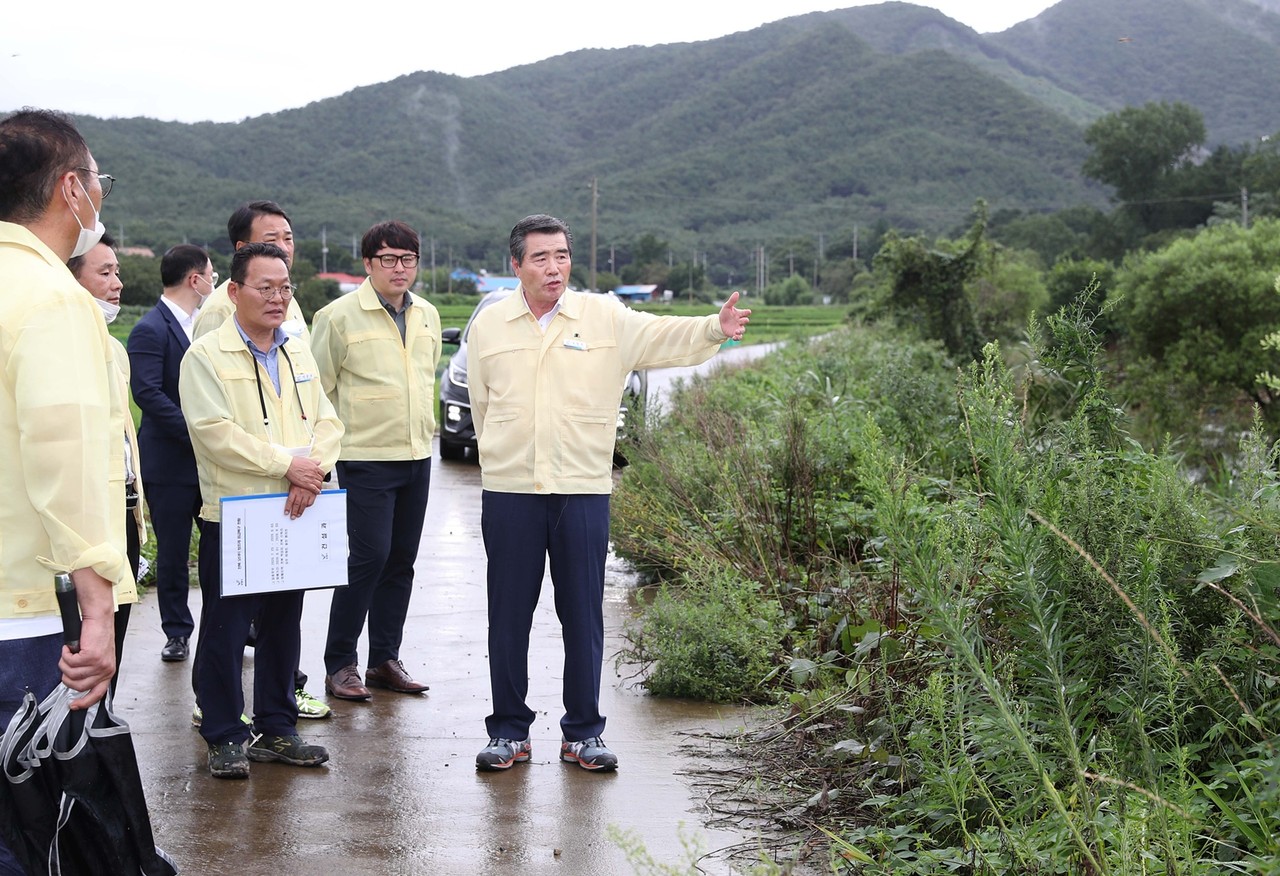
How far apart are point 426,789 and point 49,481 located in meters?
2.40

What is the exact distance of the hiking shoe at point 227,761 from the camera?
16.5 ft


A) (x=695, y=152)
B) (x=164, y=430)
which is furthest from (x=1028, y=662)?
(x=695, y=152)

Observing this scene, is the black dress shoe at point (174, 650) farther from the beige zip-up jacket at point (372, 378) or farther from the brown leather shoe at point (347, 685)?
the beige zip-up jacket at point (372, 378)

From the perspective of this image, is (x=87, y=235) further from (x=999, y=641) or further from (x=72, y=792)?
(x=999, y=641)

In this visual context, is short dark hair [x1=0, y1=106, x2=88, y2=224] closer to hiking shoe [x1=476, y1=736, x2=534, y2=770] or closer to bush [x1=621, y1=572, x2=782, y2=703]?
hiking shoe [x1=476, y1=736, x2=534, y2=770]

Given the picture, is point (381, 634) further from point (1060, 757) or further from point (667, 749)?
point (1060, 757)

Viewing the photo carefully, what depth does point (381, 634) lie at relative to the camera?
21.4 ft

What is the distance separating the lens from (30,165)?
3.15 metres

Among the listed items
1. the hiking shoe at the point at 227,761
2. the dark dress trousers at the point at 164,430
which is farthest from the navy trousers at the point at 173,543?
the hiking shoe at the point at 227,761

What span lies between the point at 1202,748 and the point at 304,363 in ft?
12.1

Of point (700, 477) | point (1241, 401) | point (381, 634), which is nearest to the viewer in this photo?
point (381, 634)

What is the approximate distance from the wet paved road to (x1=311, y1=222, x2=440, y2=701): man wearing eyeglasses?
259mm

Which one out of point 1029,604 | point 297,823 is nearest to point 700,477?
point 297,823

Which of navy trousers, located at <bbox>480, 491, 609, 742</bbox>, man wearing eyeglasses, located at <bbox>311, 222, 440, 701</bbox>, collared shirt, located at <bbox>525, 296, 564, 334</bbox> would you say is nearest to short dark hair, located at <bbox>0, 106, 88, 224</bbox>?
collared shirt, located at <bbox>525, 296, 564, 334</bbox>
